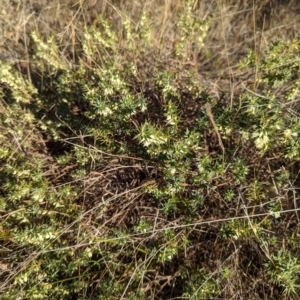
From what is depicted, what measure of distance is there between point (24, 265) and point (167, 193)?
83cm

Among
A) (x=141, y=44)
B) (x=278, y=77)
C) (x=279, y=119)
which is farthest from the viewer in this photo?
(x=141, y=44)

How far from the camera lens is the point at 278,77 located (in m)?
1.91

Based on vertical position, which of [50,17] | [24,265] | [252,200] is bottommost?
[24,265]

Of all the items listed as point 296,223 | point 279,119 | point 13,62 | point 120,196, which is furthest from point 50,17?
point 296,223

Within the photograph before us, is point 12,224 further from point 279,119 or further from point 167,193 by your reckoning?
point 279,119

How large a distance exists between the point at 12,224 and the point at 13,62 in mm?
1316

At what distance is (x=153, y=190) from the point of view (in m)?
1.98

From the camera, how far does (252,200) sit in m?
2.03

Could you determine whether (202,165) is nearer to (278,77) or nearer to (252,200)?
(252,200)

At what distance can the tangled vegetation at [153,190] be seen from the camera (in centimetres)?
191

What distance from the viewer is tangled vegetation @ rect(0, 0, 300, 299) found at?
75.0 inches

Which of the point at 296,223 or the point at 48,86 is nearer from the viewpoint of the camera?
the point at 296,223

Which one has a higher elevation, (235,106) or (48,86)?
(235,106)

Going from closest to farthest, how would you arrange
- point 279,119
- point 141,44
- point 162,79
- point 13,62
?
point 279,119 → point 162,79 → point 141,44 → point 13,62
